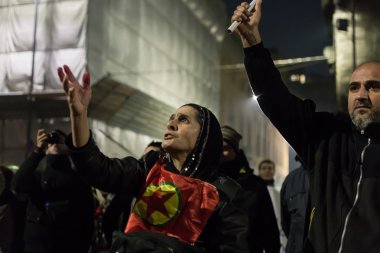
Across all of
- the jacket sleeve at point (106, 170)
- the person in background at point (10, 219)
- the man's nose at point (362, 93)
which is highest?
the man's nose at point (362, 93)

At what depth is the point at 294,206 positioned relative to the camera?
13.3 feet

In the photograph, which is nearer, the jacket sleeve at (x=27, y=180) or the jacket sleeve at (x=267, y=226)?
the jacket sleeve at (x=267, y=226)

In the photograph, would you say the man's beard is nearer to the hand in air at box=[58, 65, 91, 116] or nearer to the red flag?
the red flag

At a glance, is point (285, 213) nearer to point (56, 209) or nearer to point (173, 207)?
point (56, 209)

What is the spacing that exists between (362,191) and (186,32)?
19934 millimetres

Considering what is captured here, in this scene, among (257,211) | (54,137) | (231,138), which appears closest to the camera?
(257,211)

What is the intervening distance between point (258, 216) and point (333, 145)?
190cm

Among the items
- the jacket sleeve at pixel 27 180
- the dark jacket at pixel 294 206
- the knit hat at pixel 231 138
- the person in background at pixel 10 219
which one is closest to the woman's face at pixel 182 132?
the dark jacket at pixel 294 206

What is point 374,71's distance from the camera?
2170 mm

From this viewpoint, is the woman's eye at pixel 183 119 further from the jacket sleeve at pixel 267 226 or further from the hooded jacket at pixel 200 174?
the jacket sleeve at pixel 267 226

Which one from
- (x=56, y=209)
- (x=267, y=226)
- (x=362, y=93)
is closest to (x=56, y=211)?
(x=56, y=209)

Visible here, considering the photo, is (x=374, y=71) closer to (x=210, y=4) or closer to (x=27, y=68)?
(x=27, y=68)

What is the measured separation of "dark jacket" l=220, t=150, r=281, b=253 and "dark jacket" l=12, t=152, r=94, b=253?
1.22 metres

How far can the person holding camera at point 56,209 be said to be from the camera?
4121 millimetres
